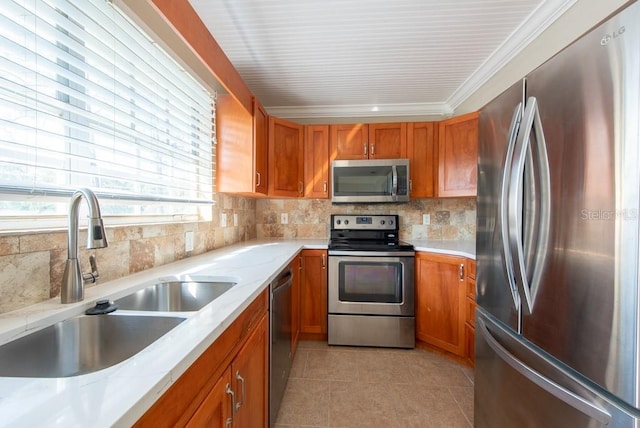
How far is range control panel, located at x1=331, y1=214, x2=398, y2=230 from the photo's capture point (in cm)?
280

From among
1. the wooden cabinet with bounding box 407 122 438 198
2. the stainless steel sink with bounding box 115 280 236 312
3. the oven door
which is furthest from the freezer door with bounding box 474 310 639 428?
the wooden cabinet with bounding box 407 122 438 198

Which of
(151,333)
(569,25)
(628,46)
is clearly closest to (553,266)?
(628,46)

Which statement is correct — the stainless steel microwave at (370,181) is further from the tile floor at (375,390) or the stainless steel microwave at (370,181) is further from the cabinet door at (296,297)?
the tile floor at (375,390)

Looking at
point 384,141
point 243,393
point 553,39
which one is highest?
point 553,39

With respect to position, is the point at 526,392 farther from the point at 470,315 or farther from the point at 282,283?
the point at 282,283

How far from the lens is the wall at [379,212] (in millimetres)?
2793

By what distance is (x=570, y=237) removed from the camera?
2.57 feet

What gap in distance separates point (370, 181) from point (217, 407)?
217 centimetres

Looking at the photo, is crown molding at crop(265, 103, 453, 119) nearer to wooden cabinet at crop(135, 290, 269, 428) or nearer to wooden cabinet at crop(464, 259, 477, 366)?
wooden cabinet at crop(464, 259, 477, 366)

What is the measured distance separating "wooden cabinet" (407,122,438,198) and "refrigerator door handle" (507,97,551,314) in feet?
5.47

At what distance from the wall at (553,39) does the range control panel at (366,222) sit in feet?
4.53

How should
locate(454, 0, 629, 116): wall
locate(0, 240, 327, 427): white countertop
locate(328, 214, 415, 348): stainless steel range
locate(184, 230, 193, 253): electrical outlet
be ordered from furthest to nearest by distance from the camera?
locate(328, 214, 415, 348): stainless steel range
locate(184, 230, 193, 253): electrical outlet
locate(454, 0, 629, 116): wall
locate(0, 240, 327, 427): white countertop

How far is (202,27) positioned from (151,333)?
129 centimetres

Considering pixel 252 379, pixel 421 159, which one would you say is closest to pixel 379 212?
pixel 421 159
